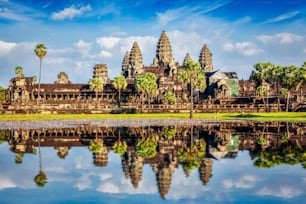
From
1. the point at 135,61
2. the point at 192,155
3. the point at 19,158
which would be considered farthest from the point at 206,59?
the point at 19,158

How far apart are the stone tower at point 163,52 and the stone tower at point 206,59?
1453 cm

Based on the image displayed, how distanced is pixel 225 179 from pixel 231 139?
45.3 ft

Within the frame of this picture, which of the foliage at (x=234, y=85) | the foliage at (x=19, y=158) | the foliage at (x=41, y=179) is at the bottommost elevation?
the foliage at (x=41, y=179)

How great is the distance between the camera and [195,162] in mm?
17953

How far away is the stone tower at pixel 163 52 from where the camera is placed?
6845 inches

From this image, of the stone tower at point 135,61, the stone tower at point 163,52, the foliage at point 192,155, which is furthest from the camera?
the stone tower at point 163,52

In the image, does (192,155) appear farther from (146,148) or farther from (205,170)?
(205,170)

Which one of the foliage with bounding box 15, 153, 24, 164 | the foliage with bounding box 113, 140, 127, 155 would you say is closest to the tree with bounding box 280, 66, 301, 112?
the foliage with bounding box 113, 140, 127, 155

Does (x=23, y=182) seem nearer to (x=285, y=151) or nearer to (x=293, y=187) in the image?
(x=293, y=187)

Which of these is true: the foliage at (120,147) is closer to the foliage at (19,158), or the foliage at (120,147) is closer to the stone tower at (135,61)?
the foliage at (19,158)

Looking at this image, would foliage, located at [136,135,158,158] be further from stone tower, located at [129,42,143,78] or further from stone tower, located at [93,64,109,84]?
stone tower, located at [129,42,143,78]

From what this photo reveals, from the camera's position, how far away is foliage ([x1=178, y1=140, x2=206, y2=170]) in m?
17.5

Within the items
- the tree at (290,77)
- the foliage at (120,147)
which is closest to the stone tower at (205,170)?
the foliage at (120,147)

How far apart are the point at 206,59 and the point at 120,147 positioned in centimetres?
16022
